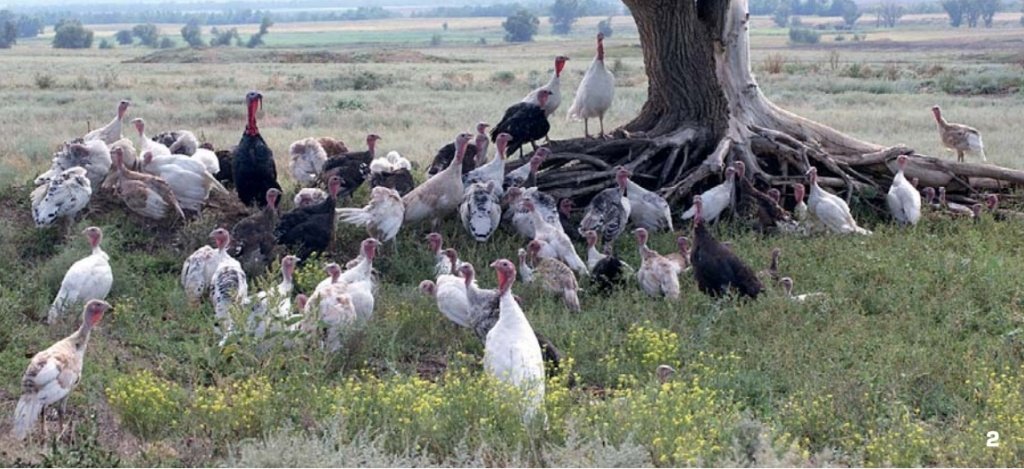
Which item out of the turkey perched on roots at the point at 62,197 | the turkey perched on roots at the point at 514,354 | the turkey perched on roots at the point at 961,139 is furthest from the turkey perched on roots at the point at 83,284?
the turkey perched on roots at the point at 961,139

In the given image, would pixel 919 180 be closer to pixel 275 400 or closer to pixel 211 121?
pixel 275 400

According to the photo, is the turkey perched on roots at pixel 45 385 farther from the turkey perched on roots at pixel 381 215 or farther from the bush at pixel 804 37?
the bush at pixel 804 37

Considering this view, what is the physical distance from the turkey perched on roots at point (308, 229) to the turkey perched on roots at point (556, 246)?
1.88 m

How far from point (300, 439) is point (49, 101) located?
2239 cm

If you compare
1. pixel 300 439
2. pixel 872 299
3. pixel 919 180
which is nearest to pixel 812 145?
pixel 919 180

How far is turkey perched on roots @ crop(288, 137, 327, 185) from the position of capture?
13664 millimetres

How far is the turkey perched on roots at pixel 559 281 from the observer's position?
9.62 metres

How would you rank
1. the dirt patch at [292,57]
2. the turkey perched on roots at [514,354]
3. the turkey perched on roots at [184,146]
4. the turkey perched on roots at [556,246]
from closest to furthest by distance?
the turkey perched on roots at [514,354]
the turkey perched on roots at [556,246]
the turkey perched on roots at [184,146]
the dirt patch at [292,57]

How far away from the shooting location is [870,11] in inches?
6978

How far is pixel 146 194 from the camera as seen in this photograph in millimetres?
11625

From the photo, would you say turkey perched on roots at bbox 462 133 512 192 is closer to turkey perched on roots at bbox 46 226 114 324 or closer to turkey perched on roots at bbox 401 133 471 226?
turkey perched on roots at bbox 401 133 471 226

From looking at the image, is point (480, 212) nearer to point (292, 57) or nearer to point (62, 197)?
point (62, 197)

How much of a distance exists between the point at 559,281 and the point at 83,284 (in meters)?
3.71

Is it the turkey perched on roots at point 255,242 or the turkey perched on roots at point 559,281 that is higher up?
the turkey perched on roots at point 255,242
